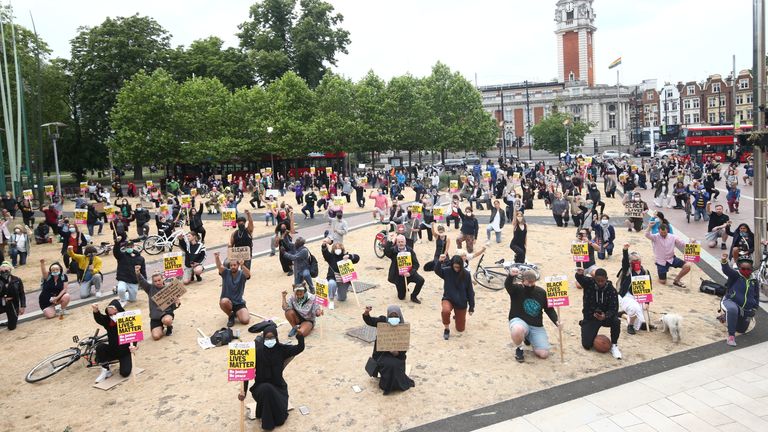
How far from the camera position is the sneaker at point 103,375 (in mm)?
9531

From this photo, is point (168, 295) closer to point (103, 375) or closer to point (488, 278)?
point (103, 375)

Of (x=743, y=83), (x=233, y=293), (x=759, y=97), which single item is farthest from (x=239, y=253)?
(x=743, y=83)

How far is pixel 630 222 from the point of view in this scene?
21562 mm

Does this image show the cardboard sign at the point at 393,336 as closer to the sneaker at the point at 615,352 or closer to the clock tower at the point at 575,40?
the sneaker at the point at 615,352

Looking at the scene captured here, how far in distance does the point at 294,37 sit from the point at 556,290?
55.6m

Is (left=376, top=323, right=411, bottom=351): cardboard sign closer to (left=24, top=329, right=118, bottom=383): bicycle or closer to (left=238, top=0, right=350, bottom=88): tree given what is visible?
(left=24, top=329, right=118, bottom=383): bicycle

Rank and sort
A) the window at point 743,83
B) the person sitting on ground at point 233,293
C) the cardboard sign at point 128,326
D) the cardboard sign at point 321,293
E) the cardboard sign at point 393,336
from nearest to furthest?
1. the cardboard sign at point 393,336
2. the cardboard sign at point 128,326
3. the cardboard sign at point 321,293
4. the person sitting on ground at point 233,293
5. the window at point 743,83

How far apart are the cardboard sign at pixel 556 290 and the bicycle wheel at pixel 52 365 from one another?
8.14 m

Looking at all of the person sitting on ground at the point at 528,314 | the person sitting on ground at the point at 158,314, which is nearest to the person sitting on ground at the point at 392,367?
the person sitting on ground at the point at 528,314

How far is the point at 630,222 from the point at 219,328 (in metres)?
15.9

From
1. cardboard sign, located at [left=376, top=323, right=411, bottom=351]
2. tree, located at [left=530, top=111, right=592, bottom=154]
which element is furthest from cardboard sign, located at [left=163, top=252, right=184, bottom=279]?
tree, located at [left=530, top=111, right=592, bottom=154]

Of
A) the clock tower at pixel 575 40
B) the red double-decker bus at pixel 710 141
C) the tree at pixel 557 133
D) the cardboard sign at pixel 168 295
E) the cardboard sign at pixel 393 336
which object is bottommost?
the cardboard sign at pixel 393 336

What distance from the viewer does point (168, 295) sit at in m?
11.4

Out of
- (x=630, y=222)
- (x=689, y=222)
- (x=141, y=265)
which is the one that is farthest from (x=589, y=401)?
(x=689, y=222)
